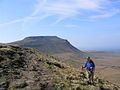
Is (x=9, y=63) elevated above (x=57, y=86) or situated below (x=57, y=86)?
above

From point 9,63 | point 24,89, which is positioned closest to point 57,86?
point 24,89

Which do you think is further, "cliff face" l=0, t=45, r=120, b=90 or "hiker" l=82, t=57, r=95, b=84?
"hiker" l=82, t=57, r=95, b=84

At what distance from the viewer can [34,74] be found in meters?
27.2

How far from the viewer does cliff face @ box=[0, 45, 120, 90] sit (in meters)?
25.5

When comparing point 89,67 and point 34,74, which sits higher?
point 89,67

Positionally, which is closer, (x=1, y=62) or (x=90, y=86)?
(x=90, y=86)

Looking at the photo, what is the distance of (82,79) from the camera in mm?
28266

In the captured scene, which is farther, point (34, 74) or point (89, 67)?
point (34, 74)

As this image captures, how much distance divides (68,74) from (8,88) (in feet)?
20.8

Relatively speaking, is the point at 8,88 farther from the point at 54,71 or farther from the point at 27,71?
the point at 54,71

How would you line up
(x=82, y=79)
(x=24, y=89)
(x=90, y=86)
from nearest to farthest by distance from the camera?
(x=24, y=89) → (x=90, y=86) → (x=82, y=79)

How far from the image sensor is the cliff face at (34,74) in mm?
25516

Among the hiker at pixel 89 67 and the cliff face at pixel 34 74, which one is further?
the hiker at pixel 89 67

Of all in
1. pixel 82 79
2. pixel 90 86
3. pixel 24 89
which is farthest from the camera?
pixel 82 79
